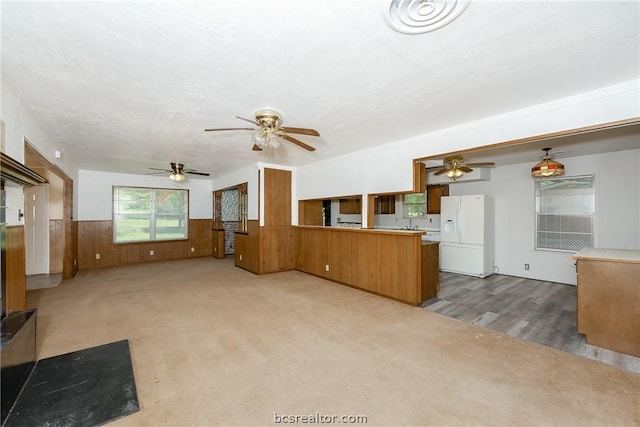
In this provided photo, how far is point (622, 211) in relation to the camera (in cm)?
452

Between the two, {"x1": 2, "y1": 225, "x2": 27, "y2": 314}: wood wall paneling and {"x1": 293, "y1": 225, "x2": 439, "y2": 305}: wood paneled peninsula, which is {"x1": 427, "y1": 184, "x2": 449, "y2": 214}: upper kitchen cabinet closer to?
{"x1": 293, "y1": 225, "x2": 439, "y2": 305}: wood paneled peninsula

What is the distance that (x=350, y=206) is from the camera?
779 centimetres

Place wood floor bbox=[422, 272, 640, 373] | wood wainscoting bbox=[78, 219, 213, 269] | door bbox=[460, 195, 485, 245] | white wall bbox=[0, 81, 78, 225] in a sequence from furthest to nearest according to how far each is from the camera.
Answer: wood wainscoting bbox=[78, 219, 213, 269] < door bbox=[460, 195, 485, 245] < wood floor bbox=[422, 272, 640, 373] < white wall bbox=[0, 81, 78, 225]

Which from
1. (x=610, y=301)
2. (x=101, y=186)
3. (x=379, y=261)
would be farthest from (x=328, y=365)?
(x=101, y=186)

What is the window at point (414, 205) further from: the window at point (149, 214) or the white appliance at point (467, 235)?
the window at point (149, 214)

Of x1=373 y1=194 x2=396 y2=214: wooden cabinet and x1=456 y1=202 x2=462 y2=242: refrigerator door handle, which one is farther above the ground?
x1=373 y1=194 x2=396 y2=214: wooden cabinet

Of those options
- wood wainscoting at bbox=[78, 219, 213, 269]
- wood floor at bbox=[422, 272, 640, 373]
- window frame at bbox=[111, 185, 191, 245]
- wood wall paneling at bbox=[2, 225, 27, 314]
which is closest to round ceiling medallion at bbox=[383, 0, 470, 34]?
wood floor at bbox=[422, 272, 640, 373]

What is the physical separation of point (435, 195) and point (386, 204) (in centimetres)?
136

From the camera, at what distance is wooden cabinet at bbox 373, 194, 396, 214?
7.45 m

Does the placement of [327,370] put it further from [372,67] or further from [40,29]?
[40,29]

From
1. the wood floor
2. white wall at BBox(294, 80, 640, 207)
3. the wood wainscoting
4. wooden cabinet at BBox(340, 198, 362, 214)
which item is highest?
white wall at BBox(294, 80, 640, 207)

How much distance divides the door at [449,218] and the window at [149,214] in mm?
7159

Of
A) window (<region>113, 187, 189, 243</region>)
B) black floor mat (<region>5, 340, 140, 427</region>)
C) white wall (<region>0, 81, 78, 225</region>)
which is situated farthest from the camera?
window (<region>113, 187, 189, 243</region>)

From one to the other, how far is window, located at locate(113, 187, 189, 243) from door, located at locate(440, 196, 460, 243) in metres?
7.16
